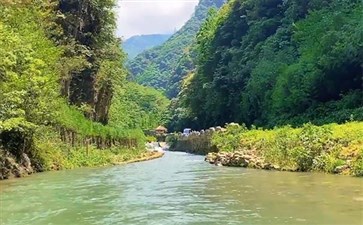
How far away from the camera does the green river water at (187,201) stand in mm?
8156

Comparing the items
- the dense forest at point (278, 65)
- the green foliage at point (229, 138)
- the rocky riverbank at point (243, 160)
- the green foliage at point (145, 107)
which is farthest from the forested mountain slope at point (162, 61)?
the rocky riverbank at point (243, 160)

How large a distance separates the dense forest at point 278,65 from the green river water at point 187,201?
1346 cm

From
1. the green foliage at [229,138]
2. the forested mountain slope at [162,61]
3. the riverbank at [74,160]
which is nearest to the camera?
the riverbank at [74,160]

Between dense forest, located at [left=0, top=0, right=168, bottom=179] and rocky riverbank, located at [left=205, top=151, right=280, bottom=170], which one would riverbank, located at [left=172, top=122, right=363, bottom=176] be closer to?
rocky riverbank, located at [left=205, top=151, right=280, bottom=170]

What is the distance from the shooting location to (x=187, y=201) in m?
10.2

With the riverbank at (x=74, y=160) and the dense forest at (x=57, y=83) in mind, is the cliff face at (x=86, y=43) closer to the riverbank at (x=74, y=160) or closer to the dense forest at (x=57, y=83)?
the dense forest at (x=57, y=83)

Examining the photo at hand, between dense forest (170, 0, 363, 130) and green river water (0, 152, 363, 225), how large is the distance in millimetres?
13462

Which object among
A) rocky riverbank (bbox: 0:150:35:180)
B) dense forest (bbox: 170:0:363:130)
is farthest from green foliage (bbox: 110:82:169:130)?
rocky riverbank (bbox: 0:150:35:180)

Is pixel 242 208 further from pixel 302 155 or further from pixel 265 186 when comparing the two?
pixel 302 155

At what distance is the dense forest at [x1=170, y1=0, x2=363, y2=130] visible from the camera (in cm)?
2944

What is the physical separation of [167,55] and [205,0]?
4213cm

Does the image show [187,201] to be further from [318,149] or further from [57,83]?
[57,83]

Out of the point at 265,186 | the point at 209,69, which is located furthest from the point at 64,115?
the point at 209,69

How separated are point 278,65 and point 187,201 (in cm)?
2878
